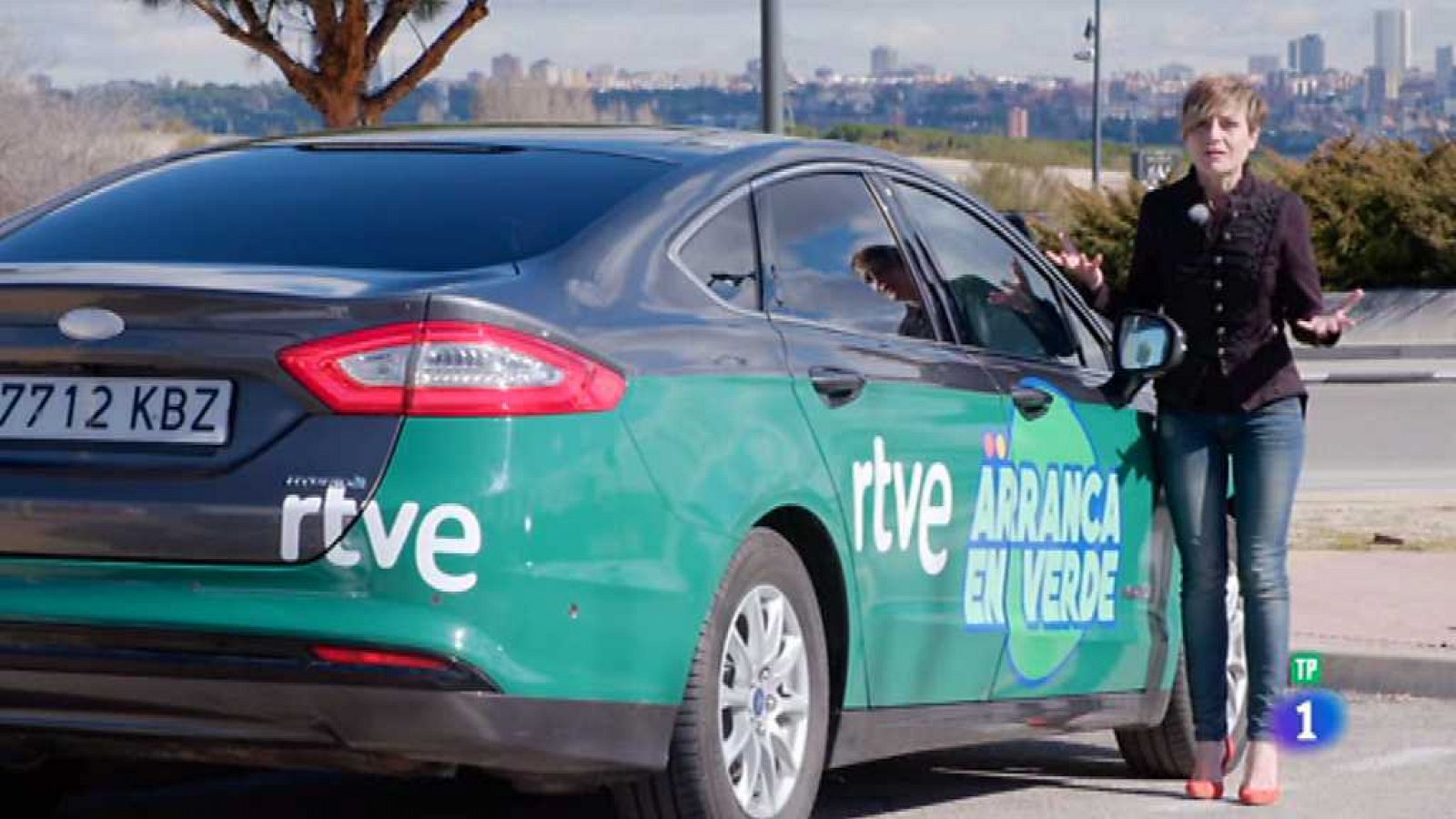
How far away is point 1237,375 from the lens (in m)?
7.48

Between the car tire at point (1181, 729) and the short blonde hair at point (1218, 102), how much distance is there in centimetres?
125

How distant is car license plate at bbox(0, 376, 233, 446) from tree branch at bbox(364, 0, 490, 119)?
63.4ft

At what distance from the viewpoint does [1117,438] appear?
7723 mm

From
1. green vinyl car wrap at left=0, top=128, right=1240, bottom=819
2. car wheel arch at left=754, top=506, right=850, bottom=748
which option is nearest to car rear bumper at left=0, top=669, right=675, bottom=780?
green vinyl car wrap at left=0, top=128, right=1240, bottom=819

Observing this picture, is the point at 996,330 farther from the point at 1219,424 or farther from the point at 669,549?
the point at 669,549

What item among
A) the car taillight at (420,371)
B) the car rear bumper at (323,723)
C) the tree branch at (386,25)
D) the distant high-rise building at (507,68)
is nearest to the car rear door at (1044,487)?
the car rear bumper at (323,723)

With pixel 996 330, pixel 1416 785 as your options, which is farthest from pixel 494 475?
pixel 1416 785

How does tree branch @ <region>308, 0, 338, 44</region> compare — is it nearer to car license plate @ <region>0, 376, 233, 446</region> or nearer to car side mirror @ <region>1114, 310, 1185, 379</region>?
car side mirror @ <region>1114, 310, 1185, 379</region>

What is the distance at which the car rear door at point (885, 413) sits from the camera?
6.38m

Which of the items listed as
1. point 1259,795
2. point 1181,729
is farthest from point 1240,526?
point 1181,729

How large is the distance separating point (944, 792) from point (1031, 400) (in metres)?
1.26

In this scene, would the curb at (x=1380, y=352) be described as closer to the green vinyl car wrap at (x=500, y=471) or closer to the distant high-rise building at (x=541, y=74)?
the green vinyl car wrap at (x=500, y=471)

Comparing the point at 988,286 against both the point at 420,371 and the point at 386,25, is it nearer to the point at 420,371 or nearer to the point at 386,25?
the point at 420,371

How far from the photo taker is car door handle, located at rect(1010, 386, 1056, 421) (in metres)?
7.23
